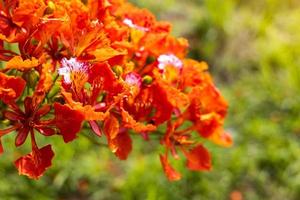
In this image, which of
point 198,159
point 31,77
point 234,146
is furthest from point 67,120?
point 234,146

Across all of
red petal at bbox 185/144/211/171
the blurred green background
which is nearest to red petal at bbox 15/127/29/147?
red petal at bbox 185/144/211/171

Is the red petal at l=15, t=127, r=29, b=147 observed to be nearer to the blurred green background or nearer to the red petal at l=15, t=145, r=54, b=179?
the red petal at l=15, t=145, r=54, b=179

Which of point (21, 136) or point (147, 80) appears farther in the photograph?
point (147, 80)

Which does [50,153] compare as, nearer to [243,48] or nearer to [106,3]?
[106,3]

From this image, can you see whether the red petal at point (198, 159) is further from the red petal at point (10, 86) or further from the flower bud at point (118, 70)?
the red petal at point (10, 86)

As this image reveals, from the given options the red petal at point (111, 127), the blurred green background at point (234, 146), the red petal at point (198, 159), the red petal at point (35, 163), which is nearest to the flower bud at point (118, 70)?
the red petal at point (111, 127)

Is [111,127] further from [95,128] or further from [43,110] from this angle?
[43,110]
